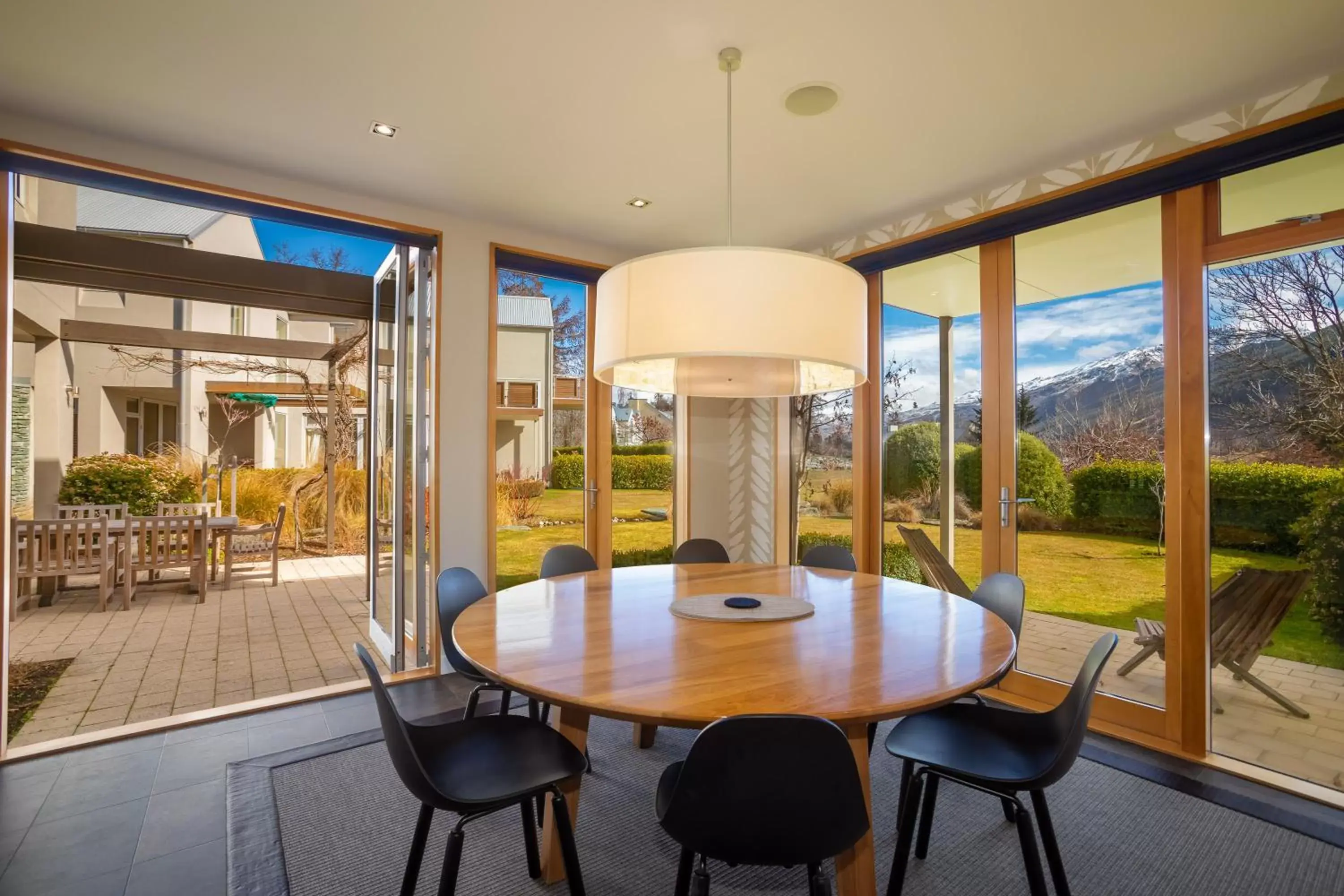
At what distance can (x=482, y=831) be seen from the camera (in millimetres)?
2059

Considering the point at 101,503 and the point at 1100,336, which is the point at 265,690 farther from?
the point at 1100,336

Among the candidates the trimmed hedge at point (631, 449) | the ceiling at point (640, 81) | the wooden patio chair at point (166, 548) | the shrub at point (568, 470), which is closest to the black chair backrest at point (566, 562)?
the shrub at point (568, 470)

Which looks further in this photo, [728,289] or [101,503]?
[101,503]

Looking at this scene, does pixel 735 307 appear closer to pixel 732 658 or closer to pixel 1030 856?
pixel 732 658

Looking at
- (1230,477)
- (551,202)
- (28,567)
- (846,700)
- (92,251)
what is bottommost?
(28,567)

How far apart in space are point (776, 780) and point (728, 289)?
122cm

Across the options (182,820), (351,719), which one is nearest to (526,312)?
(351,719)

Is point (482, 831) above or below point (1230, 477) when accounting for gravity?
below

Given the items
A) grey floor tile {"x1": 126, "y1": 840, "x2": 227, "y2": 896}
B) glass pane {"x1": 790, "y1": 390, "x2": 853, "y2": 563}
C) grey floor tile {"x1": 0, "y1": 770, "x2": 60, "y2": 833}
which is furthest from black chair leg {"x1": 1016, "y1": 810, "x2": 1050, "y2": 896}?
grey floor tile {"x1": 0, "y1": 770, "x2": 60, "y2": 833}

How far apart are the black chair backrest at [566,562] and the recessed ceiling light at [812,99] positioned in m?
2.20

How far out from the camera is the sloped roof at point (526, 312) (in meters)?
3.97

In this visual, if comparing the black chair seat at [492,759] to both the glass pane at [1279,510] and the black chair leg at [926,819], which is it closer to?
the black chair leg at [926,819]

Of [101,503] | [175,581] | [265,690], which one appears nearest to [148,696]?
[265,690]

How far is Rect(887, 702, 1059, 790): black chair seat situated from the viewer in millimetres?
1530
